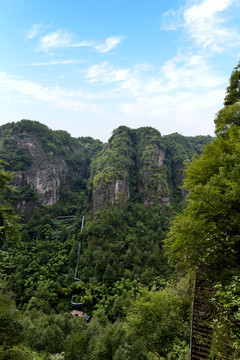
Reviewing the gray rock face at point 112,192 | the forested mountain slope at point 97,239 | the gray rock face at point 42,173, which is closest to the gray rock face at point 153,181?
the forested mountain slope at point 97,239

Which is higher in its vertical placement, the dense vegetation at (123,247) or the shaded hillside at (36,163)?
the shaded hillside at (36,163)

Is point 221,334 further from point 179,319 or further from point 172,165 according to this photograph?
point 172,165

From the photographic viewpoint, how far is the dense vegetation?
6.24 metres

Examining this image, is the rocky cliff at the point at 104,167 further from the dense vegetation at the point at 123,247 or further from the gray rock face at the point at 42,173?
the dense vegetation at the point at 123,247

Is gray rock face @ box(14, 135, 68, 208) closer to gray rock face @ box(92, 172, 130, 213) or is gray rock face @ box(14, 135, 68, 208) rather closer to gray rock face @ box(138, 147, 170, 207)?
gray rock face @ box(92, 172, 130, 213)

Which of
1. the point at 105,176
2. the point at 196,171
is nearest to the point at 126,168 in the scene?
the point at 105,176

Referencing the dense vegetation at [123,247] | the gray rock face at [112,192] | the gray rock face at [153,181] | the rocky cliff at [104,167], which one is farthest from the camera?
the gray rock face at [153,181]

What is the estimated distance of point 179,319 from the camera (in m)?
9.78

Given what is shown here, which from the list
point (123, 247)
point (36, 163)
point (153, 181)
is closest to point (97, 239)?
point (123, 247)

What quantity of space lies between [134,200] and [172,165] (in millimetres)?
24834

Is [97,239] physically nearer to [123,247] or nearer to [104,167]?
[123,247]

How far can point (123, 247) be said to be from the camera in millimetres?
39781

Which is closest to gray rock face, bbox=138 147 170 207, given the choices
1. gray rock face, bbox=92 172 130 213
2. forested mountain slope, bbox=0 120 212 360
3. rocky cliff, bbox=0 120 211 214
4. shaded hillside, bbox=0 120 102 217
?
rocky cliff, bbox=0 120 211 214

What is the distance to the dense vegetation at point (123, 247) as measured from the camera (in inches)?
246
